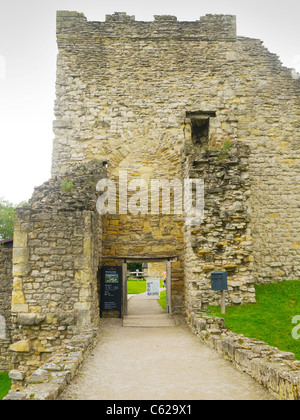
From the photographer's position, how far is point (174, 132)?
13141 millimetres

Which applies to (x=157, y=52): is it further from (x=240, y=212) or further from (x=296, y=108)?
(x=240, y=212)

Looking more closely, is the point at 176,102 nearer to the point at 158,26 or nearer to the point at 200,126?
the point at 200,126

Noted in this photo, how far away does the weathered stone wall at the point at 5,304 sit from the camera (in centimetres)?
1209

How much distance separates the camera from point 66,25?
1377 cm

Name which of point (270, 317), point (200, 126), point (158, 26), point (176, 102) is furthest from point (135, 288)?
point (270, 317)

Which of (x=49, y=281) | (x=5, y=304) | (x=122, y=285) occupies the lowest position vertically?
(x=5, y=304)

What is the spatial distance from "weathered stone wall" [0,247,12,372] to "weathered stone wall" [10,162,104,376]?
3655 mm

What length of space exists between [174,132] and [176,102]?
3.81 feet

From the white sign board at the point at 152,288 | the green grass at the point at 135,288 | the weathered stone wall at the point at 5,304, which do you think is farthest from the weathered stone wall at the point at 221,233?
the green grass at the point at 135,288

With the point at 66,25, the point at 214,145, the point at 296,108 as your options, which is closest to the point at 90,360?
the point at 214,145

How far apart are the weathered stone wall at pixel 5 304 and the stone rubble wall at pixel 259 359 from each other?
7.09 meters

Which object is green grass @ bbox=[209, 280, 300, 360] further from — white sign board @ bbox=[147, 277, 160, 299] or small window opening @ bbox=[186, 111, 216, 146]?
white sign board @ bbox=[147, 277, 160, 299]

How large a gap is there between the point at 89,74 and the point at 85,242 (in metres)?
7.41

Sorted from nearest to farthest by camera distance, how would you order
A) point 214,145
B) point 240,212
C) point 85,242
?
1. point 85,242
2. point 240,212
3. point 214,145
